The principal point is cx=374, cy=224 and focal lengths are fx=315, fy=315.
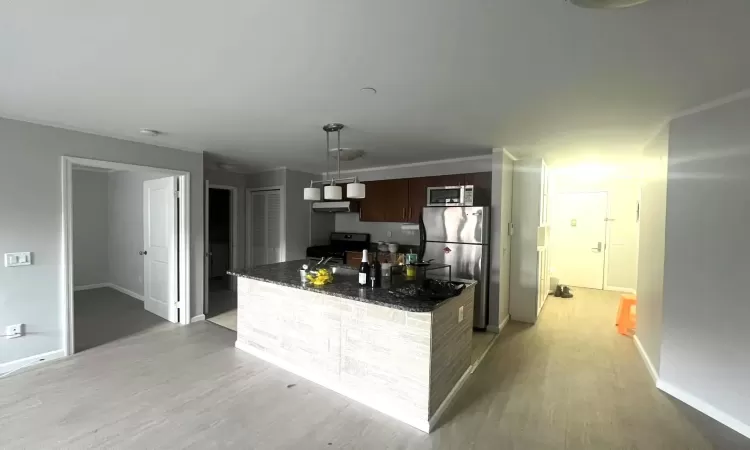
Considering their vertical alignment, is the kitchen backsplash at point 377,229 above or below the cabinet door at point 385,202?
below

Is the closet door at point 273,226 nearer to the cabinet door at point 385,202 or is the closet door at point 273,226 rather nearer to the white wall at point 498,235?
the cabinet door at point 385,202

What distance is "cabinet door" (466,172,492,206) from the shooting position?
14.0 feet

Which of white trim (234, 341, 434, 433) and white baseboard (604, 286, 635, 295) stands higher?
white baseboard (604, 286, 635, 295)

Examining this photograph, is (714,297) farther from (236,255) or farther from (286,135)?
(236,255)

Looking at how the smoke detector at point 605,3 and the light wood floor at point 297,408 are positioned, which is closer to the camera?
the smoke detector at point 605,3

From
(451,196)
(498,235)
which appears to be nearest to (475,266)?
(498,235)

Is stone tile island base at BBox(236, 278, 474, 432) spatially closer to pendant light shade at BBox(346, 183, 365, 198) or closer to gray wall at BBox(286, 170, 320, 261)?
pendant light shade at BBox(346, 183, 365, 198)

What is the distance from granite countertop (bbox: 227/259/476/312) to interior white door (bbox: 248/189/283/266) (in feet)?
7.13

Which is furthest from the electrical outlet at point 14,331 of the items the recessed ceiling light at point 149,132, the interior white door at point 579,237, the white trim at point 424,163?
the interior white door at point 579,237

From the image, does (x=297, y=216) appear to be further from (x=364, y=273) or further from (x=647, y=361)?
(x=647, y=361)

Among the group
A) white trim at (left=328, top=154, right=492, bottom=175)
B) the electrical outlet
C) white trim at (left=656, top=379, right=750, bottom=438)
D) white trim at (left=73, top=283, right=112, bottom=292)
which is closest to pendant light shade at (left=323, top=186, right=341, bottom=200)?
white trim at (left=328, top=154, right=492, bottom=175)

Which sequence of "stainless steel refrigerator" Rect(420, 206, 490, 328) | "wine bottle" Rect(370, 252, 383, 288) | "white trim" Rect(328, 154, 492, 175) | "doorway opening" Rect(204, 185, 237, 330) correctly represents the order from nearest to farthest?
"wine bottle" Rect(370, 252, 383, 288), "stainless steel refrigerator" Rect(420, 206, 490, 328), "white trim" Rect(328, 154, 492, 175), "doorway opening" Rect(204, 185, 237, 330)

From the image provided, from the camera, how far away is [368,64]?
177 centimetres

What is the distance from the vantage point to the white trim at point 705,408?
7.13ft
